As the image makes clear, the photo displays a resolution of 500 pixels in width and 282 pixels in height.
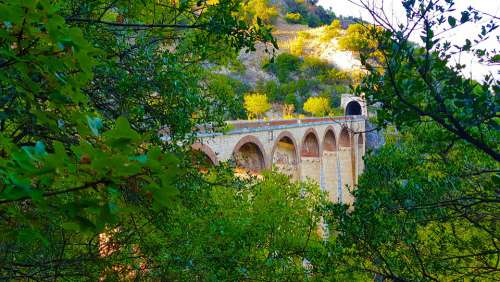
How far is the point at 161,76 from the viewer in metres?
4.53

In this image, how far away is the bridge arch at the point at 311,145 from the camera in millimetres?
30752

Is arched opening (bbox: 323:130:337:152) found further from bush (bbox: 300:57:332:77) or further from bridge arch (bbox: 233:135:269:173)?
bush (bbox: 300:57:332:77)

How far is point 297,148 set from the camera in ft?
90.7

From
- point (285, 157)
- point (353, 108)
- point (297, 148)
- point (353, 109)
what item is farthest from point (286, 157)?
point (353, 109)

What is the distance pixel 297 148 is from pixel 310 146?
15.4 ft

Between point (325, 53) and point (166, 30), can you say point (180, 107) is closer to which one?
A: point (166, 30)

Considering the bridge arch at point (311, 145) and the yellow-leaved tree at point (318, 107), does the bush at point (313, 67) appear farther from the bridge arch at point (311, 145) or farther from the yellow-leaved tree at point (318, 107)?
the bridge arch at point (311, 145)

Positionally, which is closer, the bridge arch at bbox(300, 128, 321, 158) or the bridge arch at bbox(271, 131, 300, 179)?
the bridge arch at bbox(271, 131, 300, 179)

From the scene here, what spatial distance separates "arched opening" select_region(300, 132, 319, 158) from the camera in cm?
3116

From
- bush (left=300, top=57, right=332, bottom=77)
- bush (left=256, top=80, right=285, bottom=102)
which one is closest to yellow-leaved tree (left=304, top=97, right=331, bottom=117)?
bush (left=256, top=80, right=285, bottom=102)

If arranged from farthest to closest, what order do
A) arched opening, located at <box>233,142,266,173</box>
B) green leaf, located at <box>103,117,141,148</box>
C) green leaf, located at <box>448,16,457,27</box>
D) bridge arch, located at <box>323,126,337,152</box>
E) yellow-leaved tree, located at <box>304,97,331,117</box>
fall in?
1. yellow-leaved tree, located at <box>304,97,331,117</box>
2. bridge arch, located at <box>323,126,337,152</box>
3. arched opening, located at <box>233,142,266,173</box>
4. green leaf, located at <box>448,16,457,27</box>
5. green leaf, located at <box>103,117,141,148</box>

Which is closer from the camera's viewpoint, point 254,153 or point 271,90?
point 254,153

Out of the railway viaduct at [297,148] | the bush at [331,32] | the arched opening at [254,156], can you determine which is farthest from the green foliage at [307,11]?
the arched opening at [254,156]

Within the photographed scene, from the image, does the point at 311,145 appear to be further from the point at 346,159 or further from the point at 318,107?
the point at 318,107
